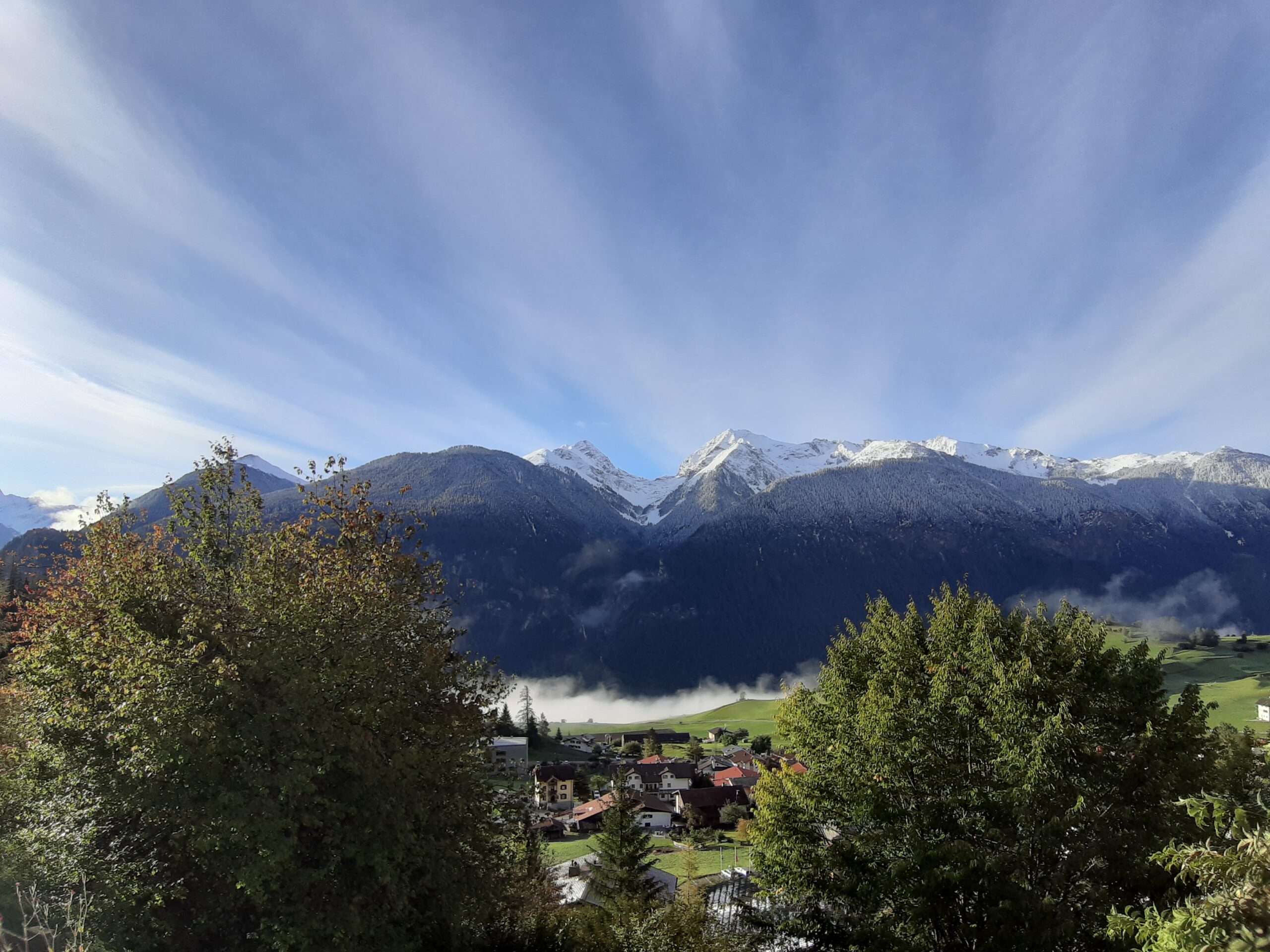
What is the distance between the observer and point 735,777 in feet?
290

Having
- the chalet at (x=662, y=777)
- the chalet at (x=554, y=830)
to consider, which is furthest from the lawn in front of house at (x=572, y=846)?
the chalet at (x=662, y=777)

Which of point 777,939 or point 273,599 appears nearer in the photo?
point 273,599

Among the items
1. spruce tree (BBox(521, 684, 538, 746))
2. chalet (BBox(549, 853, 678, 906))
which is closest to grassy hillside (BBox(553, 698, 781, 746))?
spruce tree (BBox(521, 684, 538, 746))

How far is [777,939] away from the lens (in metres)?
19.8

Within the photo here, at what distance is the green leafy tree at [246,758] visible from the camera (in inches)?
466

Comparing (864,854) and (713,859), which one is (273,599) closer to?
(864,854)

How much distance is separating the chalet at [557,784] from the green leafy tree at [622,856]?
5045 centimetres

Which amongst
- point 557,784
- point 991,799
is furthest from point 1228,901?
point 557,784

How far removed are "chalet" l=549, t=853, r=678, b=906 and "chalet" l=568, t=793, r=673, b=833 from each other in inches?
670

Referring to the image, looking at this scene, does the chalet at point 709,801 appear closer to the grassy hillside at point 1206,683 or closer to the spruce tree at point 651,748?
Answer: the grassy hillside at point 1206,683

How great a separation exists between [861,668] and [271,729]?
721 inches

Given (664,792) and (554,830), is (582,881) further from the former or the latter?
(664,792)

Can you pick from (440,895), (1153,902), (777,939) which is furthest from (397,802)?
(1153,902)

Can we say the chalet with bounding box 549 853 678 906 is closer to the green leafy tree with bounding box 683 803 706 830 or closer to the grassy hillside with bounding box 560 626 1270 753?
the green leafy tree with bounding box 683 803 706 830
